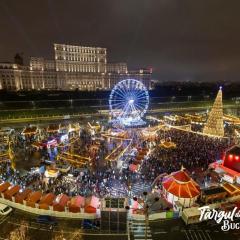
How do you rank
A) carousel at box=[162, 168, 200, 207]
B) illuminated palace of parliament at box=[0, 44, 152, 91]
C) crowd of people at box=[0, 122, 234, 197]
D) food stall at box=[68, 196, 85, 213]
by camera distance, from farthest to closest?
1. illuminated palace of parliament at box=[0, 44, 152, 91]
2. crowd of people at box=[0, 122, 234, 197]
3. carousel at box=[162, 168, 200, 207]
4. food stall at box=[68, 196, 85, 213]

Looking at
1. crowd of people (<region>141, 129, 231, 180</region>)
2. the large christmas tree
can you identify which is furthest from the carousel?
the large christmas tree

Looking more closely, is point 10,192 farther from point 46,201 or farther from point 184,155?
point 184,155

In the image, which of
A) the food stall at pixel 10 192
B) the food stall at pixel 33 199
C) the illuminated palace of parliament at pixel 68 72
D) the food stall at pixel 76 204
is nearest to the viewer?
the food stall at pixel 76 204

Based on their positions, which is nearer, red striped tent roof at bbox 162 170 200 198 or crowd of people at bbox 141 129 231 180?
red striped tent roof at bbox 162 170 200 198

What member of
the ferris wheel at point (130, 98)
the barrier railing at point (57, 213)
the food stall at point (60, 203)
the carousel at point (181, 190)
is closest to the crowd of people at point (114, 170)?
the food stall at point (60, 203)

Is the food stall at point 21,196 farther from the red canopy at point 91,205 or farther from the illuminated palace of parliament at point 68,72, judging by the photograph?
the illuminated palace of parliament at point 68,72

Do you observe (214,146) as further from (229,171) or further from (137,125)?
(137,125)

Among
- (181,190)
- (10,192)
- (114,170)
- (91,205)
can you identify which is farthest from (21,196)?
(181,190)

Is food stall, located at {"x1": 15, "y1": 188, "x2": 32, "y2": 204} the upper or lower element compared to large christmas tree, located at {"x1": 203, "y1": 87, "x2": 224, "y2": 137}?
lower

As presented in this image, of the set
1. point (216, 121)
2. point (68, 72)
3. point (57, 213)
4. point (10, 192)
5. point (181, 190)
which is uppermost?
point (68, 72)

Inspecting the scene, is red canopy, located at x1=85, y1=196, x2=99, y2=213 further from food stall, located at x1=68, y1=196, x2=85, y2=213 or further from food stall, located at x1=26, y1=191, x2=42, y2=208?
food stall, located at x1=26, y1=191, x2=42, y2=208
